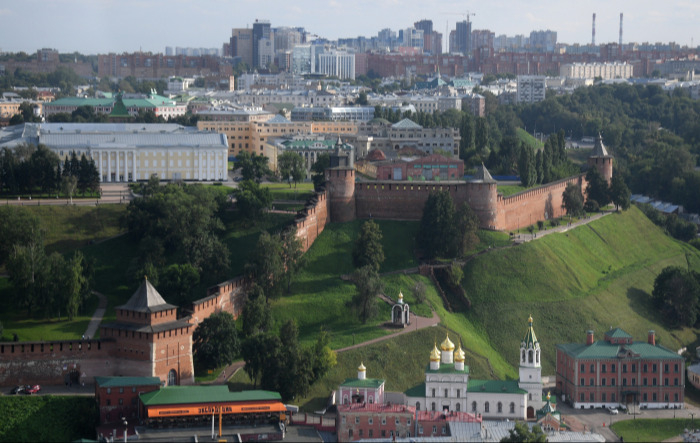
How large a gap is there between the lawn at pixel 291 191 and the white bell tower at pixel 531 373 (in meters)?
22.5

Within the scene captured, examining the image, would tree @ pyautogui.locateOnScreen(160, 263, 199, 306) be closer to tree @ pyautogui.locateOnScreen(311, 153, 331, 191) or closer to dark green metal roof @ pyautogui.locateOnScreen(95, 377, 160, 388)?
dark green metal roof @ pyautogui.locateOnScreen(95, 377, 160, 388)

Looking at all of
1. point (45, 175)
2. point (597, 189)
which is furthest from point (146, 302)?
point (597, 189)

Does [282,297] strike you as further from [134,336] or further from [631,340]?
[631,340]

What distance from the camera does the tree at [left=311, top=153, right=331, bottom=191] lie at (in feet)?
243

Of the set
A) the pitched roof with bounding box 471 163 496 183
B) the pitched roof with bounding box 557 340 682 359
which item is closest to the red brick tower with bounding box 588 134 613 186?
the pitched roof with bounding box 471 163 496 183

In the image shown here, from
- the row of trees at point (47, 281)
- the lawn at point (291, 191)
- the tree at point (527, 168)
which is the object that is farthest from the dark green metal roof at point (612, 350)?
the tree at point (527, 168)

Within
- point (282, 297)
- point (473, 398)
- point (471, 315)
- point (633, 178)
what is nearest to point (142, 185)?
point (282, 297)

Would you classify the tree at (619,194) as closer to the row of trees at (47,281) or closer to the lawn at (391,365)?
the lawn at (391,365)

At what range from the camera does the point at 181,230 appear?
63969mm

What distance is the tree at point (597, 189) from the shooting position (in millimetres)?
81562

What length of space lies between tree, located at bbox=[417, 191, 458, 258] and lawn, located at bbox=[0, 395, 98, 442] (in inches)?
901

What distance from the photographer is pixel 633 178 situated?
342 feet

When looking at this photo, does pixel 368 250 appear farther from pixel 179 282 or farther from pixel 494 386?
pixel 494 386

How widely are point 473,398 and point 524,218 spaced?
2365 cm
